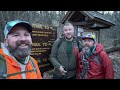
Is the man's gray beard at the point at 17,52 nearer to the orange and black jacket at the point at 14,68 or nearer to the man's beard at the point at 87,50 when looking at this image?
the orange and black jacket at the point at 14,68

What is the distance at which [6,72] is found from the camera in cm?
140

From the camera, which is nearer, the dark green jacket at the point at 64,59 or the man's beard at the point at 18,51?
the man's beard at the point at 18,51

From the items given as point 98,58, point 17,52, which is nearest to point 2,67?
point 17,52

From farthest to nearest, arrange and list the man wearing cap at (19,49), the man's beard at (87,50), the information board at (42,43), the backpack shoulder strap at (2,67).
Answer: the information board at (42,43)
the man's beard at (87,50)
the man wearing cap at (19,49)
the backpack shoulder strap at (2,67)

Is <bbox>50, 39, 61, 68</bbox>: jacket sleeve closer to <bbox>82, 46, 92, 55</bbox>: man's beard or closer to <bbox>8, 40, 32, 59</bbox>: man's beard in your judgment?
<bbox>82, 46, 92, 55</bbox>: man's beard

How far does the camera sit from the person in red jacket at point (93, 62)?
2.57 metres

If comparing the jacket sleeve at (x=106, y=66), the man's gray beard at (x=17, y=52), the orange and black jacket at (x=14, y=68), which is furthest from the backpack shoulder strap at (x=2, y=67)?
the jacket sleeve at (x=106, y=66)

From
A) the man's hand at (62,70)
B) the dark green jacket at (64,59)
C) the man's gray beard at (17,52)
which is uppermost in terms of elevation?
the man's gray beard at (17,52)

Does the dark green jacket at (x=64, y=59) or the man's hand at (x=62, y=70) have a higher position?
the dark green jacket at (x=64, y=59)

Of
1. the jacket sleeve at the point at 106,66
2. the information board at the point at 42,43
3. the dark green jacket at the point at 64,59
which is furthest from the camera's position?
the information board at the point at 42,43
